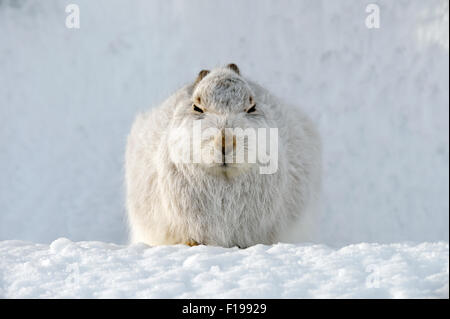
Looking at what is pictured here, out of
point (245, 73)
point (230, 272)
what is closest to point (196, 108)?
point (230, 272)

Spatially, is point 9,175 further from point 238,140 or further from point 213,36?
point 238,140

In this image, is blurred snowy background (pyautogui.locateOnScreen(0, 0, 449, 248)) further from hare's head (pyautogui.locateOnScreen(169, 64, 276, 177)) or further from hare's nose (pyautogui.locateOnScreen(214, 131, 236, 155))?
hare's nose (pyautogui.locateOnScreen(214, 131, 236, 155))

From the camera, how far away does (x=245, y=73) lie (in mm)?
5305

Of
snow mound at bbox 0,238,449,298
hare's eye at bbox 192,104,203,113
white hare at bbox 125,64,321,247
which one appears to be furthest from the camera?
hare's eye at bbox 192,104,203,113

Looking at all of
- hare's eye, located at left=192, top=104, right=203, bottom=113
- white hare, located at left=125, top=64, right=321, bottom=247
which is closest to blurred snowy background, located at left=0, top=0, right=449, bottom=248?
white hare, located at left=125, top=64, right=321, bottom=247

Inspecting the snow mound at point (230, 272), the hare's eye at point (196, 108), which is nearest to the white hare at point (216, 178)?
the hare's eye at point (196, 108)

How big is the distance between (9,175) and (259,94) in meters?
2.96

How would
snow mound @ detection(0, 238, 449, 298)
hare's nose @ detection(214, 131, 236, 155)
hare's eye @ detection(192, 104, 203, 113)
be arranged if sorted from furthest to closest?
1. hare's eye @ detection(192, 104, 203, 113)
2. hare's nose @ detection(214, 131, 236, 155)
3. snow mound @ detection(0, 238, 449, 298)

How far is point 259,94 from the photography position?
3.08 meters

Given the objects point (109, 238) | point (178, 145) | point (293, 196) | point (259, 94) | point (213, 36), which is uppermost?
point (213, 36)

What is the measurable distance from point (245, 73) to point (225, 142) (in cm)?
314

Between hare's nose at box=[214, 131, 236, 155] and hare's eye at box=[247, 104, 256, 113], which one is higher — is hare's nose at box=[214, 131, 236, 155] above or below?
below

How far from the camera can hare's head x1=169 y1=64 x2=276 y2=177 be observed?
2.33 m
